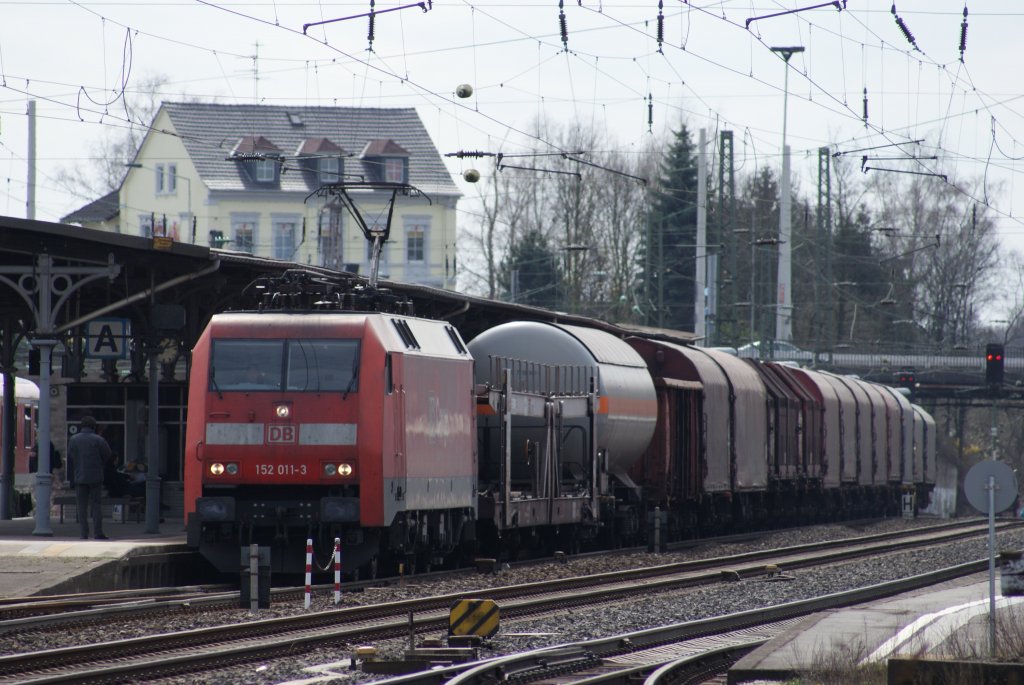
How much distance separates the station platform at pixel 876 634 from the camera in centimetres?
1168

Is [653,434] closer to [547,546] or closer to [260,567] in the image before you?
[547,546]

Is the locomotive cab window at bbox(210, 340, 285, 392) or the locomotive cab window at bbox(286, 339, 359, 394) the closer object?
the locomotive cab window at bbox(286, 339, 359, 394)

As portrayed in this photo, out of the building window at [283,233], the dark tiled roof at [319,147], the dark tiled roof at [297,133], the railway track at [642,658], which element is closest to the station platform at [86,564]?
the railway track at [642,658]

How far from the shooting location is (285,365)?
18297 millimetres

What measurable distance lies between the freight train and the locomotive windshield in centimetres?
Answer: 2

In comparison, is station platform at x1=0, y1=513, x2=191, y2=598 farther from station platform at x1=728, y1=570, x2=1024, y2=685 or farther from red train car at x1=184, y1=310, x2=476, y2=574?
station platform at x1=728, y1=570, x2=1024, y2=685

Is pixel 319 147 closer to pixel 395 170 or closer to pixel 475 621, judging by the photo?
pixel 395 170

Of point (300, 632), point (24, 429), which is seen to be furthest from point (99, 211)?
point (300, 632)

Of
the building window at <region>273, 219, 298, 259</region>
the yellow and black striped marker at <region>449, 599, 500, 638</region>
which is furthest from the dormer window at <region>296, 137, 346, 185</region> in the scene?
the yellow and black striped marker at <region>449, 599, 500, 638</region>

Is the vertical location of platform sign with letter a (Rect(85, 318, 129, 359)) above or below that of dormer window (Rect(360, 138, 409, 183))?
below

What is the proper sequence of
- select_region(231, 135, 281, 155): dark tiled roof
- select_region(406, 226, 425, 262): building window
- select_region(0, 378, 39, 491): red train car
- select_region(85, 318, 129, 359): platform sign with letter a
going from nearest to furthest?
1. select_region(85, 318, 129, 359): platform sign with letter a
2. select_region(0, 378, 39, 491): red train car
3. select_region(231, 135, 281, 155): dark tiled roof
4. select_region(406, 226, 425, 262): building window

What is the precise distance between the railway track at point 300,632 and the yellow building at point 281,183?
54.7 metres

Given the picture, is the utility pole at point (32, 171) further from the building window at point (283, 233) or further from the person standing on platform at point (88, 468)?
the building window at point (283, 233)

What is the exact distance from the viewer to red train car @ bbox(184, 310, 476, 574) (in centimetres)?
1797
